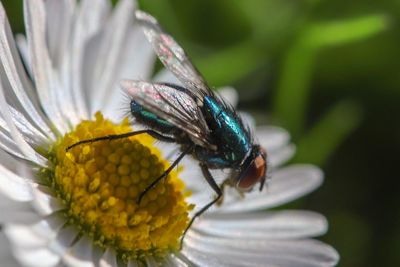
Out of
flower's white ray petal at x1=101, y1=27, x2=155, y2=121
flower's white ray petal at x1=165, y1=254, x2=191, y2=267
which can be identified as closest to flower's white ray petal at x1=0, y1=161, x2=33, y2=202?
flower's white ray petal at x1=165, y1=254, x2=191, y2=267

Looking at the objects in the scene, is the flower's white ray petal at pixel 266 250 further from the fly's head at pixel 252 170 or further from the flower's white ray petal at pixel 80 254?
the flower's white ray petal at pixel 80 254

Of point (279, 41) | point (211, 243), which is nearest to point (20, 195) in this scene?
point (211, 243)

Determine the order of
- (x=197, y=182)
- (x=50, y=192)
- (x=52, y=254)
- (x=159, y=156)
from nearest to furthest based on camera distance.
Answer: (x=52, y=254)
(x=50, y=192)
(x=159, y=156)
(x=197, y=182)

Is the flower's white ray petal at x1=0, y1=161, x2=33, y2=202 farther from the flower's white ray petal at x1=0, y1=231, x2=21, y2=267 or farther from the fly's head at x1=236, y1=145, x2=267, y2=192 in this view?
the fly's head at x1=236, y1=145, x2=267, y2=192

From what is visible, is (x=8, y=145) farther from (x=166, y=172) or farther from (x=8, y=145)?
(x=166, y=172)

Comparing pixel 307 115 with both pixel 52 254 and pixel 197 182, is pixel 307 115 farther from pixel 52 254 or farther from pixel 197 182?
pixel 52 254

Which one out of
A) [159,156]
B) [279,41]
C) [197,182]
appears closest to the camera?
[159,156]
